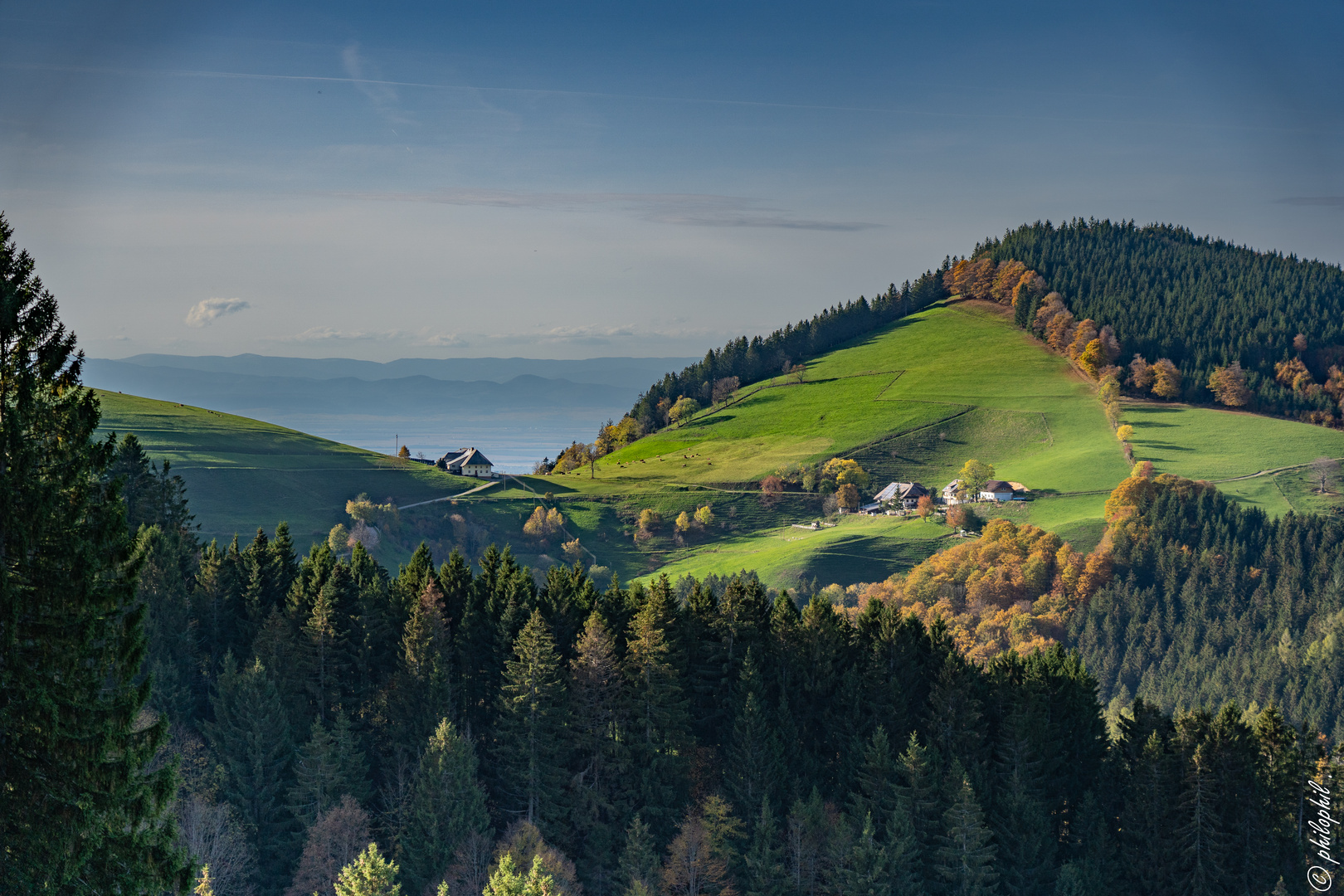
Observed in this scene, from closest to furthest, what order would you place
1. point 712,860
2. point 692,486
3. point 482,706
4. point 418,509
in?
point 712,860 → point 482,706 → point 418,509 → point 692,486

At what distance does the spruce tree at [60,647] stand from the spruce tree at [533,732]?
34.4m

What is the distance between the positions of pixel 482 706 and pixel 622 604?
32.2 ft

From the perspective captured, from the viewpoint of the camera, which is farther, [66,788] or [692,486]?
[692,486]

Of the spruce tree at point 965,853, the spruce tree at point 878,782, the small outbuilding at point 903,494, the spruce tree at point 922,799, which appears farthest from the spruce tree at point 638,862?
the small outbuilding at point 903,494

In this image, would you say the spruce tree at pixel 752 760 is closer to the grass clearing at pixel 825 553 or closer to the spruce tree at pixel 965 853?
the spruce tree at pixel 965 853

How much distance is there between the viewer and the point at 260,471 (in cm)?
16200

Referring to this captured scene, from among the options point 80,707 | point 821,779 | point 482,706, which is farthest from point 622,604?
point 80,707

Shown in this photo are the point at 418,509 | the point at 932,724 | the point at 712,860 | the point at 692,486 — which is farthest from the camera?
the point at 692,486

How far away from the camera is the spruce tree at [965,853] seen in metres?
50.8

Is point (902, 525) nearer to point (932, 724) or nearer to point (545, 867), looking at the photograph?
point (932, 724)

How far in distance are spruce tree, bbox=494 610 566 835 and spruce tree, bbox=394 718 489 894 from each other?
289cm

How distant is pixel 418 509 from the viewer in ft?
543

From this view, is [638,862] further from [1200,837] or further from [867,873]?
[1200,837]

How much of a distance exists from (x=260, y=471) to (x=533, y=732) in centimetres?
12064
